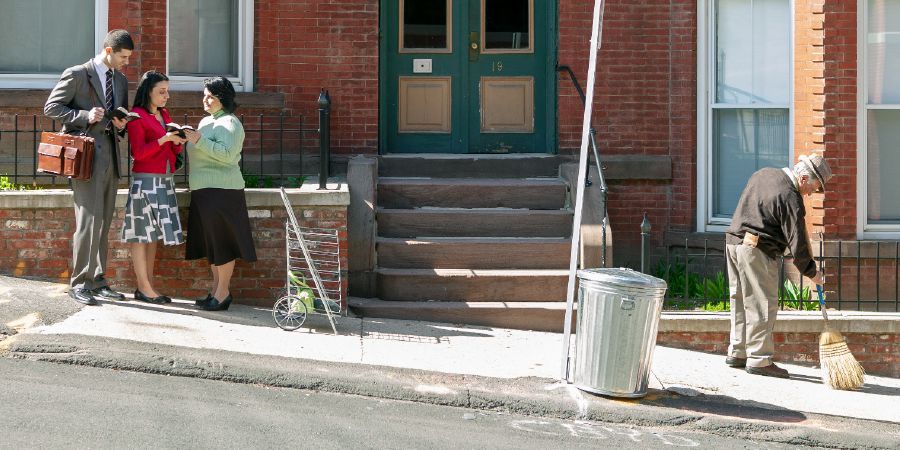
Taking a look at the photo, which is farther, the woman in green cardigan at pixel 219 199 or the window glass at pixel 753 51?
the window glass at pixel 753 51

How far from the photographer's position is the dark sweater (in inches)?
334

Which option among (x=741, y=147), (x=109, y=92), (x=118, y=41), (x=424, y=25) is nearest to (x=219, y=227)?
(x=109, y=92)

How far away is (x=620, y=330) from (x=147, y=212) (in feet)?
12.8

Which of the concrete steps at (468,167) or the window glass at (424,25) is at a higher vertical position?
the window glass at (424,25)

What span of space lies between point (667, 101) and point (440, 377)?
516cm

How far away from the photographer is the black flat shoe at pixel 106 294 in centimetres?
909

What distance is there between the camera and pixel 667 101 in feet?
38.7

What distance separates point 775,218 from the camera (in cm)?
862

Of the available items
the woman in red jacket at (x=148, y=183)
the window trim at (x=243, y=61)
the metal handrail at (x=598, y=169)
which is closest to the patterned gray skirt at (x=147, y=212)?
the woman in red jacket at (x=148, y=183)

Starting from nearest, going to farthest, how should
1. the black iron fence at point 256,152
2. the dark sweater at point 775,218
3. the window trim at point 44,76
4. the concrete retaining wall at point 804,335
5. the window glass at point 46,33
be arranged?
the dark sweater at point 775,218
the concrete retaining wall at point 804,335
the black iron fence at point 256,152
the window trim at point 44,76
the window glass at point 46,33

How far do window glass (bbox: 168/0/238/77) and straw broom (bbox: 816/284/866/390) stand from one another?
254 inches

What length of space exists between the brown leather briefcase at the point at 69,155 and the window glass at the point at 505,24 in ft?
16.0

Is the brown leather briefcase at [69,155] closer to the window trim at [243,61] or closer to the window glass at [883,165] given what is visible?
the window trim at [243,61]

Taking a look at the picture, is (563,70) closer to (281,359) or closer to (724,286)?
(724,286)
